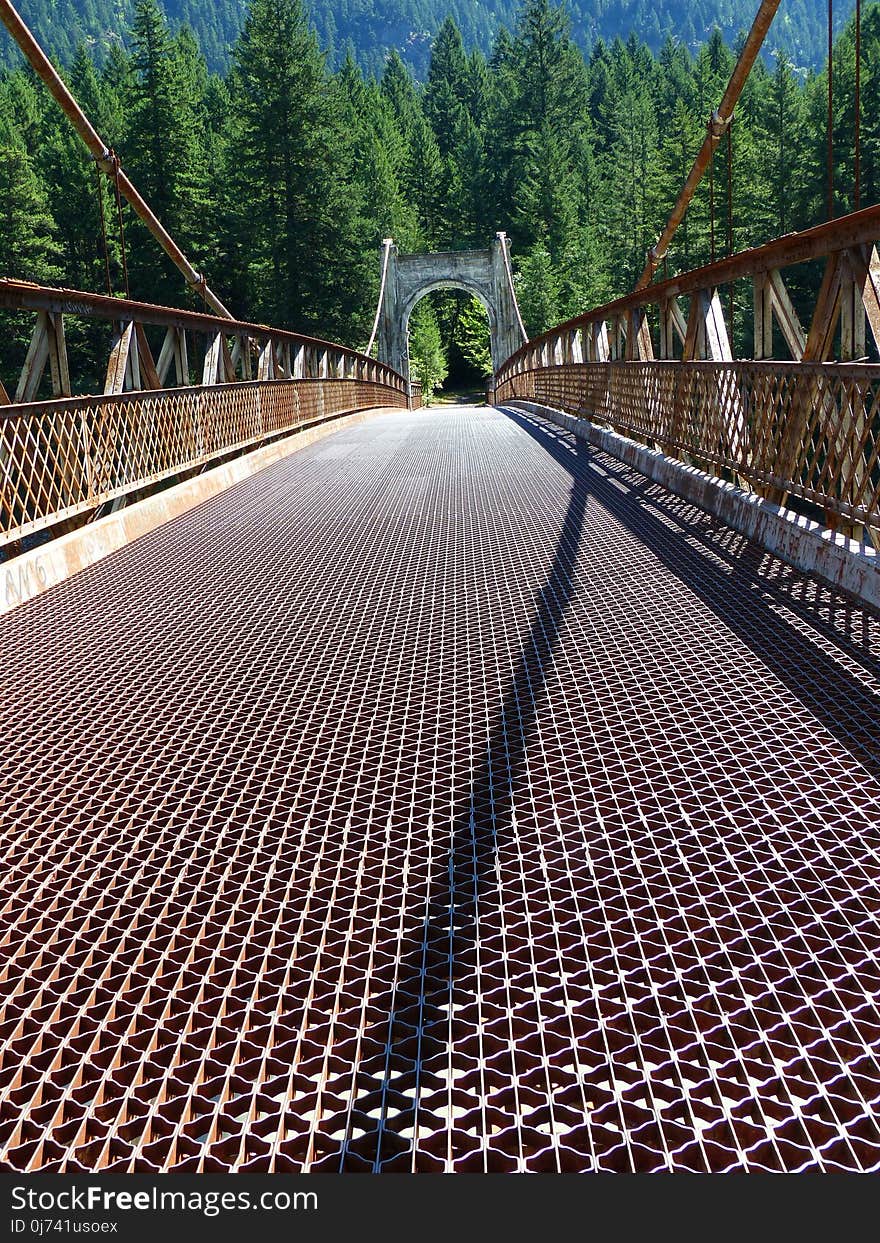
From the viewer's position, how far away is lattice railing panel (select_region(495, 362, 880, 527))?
12.6ft

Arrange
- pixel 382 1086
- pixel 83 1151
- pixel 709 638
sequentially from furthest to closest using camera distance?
pixel 709 638 < pixel 382 1086 < pixel 83 1151

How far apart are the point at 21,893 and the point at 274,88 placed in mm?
56124

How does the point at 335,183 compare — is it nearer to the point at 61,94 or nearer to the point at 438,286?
the point at 438,286

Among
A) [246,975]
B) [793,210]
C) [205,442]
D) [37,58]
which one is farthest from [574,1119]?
[793,210]

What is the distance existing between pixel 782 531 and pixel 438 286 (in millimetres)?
56618

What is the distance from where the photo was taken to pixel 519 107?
81.2m

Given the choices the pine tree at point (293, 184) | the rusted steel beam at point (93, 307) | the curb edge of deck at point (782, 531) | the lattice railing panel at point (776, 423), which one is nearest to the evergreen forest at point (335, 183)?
the pine tree at point (293, 184)

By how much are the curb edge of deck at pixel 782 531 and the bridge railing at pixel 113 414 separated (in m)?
3.03

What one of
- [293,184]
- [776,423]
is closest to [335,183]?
[293,184]

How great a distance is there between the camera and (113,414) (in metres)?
6.11

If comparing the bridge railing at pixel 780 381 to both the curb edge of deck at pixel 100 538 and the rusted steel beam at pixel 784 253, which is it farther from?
the curb edge of deck at pixel 100 538

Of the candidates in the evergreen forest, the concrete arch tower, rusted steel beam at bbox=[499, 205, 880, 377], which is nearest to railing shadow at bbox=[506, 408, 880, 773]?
rusted steel beam at bbox=[499, 205, 880, 377]

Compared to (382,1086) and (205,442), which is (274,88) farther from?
(382,1086)

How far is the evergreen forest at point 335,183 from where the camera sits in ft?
164
